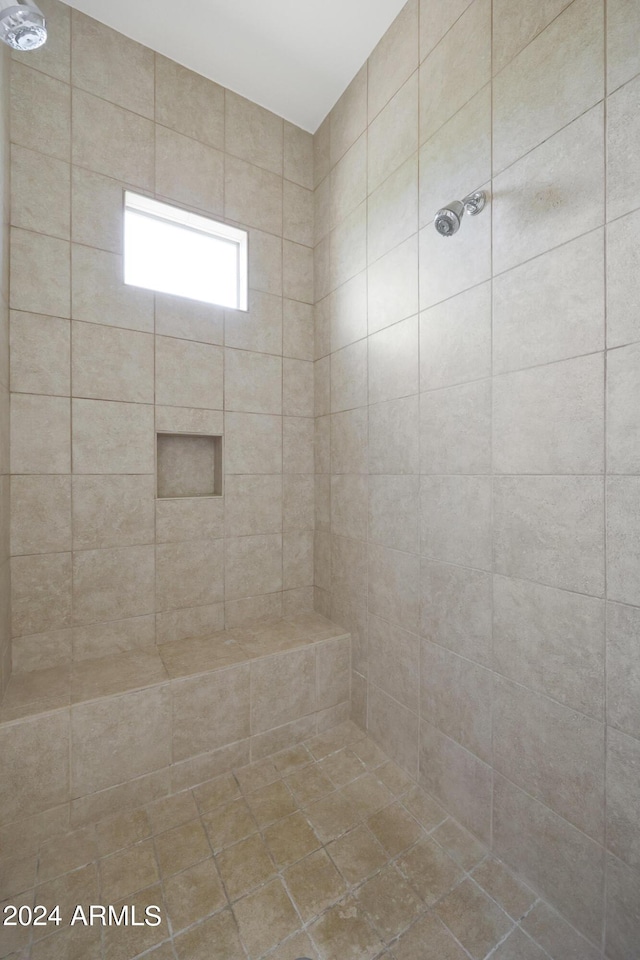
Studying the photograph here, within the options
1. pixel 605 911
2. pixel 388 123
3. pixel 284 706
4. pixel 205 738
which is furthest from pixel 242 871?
pixel 388 123

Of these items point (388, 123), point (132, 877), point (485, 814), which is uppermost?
point (388, 123)

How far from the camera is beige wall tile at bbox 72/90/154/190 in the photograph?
1792 mm

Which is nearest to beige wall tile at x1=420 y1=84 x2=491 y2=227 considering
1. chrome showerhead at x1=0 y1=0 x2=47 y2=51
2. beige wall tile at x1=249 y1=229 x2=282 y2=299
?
beige wall tile at x1=249 y1=229 x2=282 y2=299

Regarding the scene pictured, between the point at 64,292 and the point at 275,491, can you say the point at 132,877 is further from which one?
the point at 64,292

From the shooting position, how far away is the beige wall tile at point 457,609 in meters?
1.39

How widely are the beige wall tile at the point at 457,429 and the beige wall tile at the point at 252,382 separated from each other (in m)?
0.94

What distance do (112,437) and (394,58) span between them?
210cm

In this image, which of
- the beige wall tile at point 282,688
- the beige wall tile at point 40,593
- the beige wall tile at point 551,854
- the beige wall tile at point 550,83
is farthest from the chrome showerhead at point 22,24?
the beige wall tile at point 551,854

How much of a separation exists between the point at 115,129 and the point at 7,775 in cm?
267

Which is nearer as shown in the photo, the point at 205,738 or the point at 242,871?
the point at 242,871

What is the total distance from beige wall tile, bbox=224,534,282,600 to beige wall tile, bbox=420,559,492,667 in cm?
93

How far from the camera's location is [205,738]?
1.71 metres

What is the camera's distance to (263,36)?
73.2 inches

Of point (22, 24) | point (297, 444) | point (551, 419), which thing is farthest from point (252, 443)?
point (22, 24)
